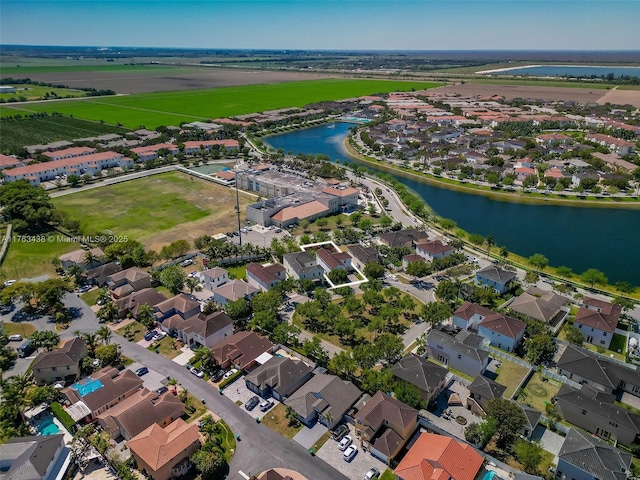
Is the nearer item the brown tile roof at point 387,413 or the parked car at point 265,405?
the brown tile roof at point 387,413

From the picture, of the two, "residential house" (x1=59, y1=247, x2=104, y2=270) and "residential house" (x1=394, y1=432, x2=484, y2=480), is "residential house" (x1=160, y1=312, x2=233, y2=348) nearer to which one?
"residential house" (x1=59, y1=247, x2=104, y2=270)

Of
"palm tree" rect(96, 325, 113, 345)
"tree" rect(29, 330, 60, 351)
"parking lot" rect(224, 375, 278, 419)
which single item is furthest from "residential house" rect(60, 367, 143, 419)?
"parking lot" rect(224, 375, 278, 419)

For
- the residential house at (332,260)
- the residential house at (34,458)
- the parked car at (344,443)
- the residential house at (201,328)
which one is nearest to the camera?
the residential house at (34,458)

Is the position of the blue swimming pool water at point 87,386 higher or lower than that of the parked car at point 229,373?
higher

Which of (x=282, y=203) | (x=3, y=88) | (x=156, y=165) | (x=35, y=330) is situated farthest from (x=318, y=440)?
(x=3, y=88)

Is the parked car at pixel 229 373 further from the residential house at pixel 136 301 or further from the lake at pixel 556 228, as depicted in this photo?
the lake at pixel 556 228

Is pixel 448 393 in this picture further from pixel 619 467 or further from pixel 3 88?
pixel 3 88

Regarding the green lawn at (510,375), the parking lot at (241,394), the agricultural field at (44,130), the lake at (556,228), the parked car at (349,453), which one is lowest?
the lake at (556,228)

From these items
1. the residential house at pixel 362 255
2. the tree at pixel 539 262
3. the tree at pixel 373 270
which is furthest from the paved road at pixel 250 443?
the tree at pixel 539 262
